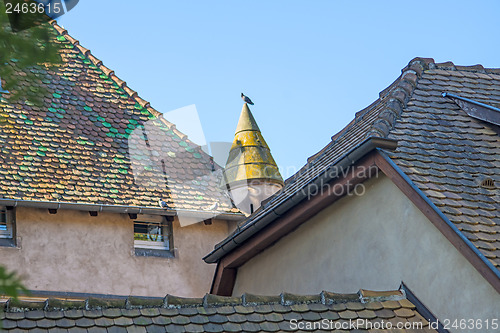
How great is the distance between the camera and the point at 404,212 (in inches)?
383

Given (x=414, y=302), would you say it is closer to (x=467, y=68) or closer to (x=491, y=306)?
(x=491, y=306)

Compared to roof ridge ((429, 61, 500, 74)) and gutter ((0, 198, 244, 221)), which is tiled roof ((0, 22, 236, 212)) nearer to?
gutter ((0, 198, 244, 221))

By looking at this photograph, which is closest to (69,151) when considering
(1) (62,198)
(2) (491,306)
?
(1) (62,198)

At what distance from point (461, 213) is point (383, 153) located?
3.80 ft

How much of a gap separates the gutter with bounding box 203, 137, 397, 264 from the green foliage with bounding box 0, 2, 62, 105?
214 inches

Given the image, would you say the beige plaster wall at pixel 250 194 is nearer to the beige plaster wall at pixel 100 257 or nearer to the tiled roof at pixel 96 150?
the tiled roof at pixel 96 150

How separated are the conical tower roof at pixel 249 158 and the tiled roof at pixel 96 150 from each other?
38 cm

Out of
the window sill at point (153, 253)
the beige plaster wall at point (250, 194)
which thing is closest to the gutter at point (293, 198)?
the window sill at point (153, 253)

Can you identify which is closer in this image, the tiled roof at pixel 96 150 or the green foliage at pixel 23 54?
the green foliage at pixel 23 54

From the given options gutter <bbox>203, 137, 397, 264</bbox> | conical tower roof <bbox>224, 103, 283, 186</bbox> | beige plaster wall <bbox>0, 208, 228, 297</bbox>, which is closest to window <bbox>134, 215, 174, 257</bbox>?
beige plaster wall <bbox>0, 208, 228, 297</bbox>

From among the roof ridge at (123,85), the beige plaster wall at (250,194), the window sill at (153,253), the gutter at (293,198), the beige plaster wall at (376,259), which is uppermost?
the roof ridge at (123,85)

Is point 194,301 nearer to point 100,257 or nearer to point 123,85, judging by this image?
point 100,257

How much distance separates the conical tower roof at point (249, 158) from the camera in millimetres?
17000

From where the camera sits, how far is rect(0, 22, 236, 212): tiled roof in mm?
14891
